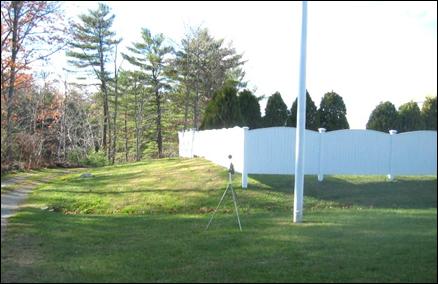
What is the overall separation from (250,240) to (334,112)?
11700mm

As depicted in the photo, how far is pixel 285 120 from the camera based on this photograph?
21594 mm

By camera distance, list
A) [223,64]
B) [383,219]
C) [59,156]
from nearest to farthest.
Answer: [383,219], [59,156], [223,64]

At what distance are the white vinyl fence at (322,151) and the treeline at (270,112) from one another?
3403mm

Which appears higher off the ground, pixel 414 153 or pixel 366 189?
pixel 414 153

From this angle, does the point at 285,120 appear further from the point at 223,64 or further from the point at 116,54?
the point at 116,54

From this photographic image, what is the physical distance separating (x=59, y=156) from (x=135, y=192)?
22289 millimetres

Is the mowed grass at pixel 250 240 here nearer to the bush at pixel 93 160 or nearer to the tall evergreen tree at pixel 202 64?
the bush at pixel 93 160

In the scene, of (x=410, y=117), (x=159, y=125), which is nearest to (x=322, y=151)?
(x=410, y=117)

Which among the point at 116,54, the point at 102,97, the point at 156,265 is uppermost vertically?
the point at 116,54

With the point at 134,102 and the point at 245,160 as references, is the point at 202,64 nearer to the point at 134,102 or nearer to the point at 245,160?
the point at 134,102

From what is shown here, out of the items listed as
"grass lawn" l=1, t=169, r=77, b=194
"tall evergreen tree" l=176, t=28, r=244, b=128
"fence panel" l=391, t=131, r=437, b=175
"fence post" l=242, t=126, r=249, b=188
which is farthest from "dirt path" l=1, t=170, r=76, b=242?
"tall evergreen tree" l=176, t=28, r=244, b=128

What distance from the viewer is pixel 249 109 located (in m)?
23.9

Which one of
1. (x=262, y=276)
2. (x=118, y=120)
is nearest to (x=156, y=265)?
(x=262, y=276)

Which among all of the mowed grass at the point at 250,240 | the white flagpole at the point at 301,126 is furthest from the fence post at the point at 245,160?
the white flagpole at the point at 301,126
